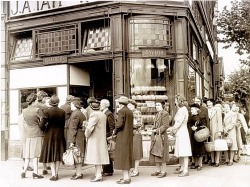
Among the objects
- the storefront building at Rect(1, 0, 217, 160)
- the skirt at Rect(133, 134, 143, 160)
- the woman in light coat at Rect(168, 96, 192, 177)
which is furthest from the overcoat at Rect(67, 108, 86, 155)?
the storefront building at Rect(1, 0, 217, 160)

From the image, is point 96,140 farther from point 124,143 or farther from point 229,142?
point 229,142

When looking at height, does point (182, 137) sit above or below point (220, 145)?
above

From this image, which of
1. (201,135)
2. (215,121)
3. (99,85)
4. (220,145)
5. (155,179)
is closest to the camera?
(155,179)

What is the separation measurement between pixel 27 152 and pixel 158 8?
594cm

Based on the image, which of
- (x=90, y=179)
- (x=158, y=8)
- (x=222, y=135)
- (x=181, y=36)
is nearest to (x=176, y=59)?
(x=181, y=36)

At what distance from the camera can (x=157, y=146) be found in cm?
776

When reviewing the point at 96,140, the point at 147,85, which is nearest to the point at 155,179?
the point at 96,140

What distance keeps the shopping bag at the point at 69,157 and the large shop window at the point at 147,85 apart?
12.4 feet

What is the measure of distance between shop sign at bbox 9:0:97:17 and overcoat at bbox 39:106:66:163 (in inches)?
202

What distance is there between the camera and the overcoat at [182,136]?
787 cm

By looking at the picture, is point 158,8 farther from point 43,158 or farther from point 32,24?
point 43,158

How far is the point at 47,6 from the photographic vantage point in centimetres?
1191

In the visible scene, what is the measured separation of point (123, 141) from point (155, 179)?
1.22 metres

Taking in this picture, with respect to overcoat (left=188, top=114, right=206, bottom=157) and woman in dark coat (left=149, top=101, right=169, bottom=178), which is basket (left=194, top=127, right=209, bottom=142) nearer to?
overcoat (left=188, top=114, right=206, bottom=157)
